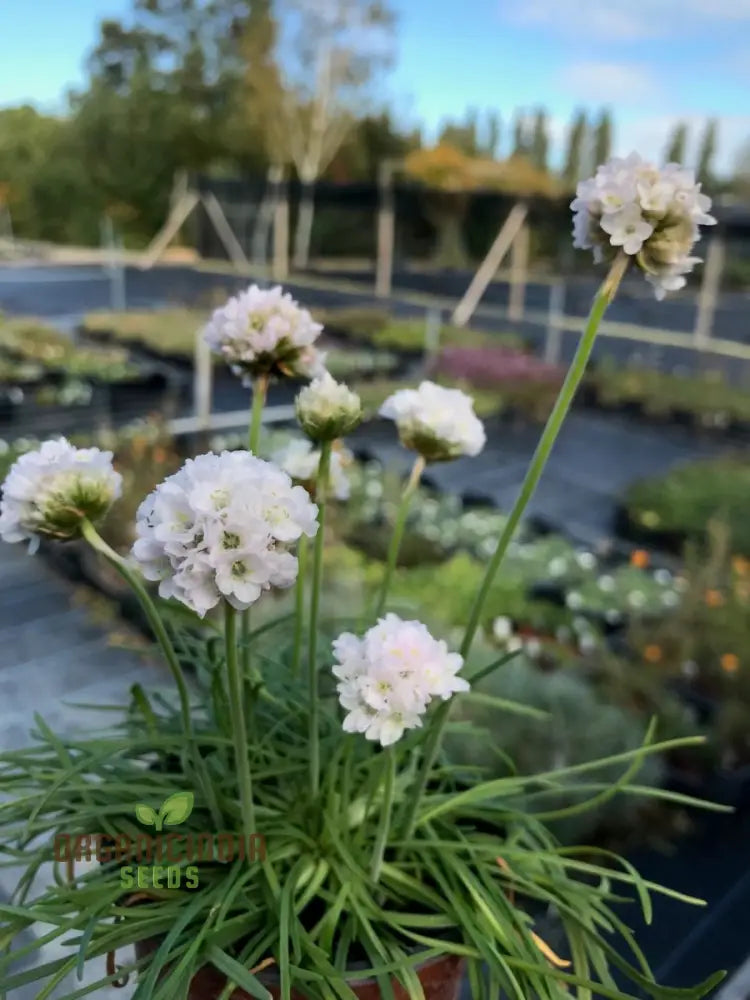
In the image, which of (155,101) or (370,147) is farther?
(370,147)

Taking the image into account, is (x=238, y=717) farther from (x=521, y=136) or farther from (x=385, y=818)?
(x=521, y=136)

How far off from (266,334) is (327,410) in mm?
140

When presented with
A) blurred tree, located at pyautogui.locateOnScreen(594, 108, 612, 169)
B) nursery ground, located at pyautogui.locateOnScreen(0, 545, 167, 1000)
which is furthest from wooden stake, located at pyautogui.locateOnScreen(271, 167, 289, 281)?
nursery ground, located at pyautogui.locateOnScreen(0, 545, 167, 1000)

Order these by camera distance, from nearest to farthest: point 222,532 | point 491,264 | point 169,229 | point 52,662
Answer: point 222,532 < point 52,662 < point 491,264 < point 169,229

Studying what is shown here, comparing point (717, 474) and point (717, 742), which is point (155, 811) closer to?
point (717, 742)

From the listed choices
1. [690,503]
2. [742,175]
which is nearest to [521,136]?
[742,175]

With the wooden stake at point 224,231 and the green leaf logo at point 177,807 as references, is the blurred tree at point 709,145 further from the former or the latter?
the green leaf logo at point 177,807

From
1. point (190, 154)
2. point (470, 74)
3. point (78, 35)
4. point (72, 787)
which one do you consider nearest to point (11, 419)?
point (78, 35)

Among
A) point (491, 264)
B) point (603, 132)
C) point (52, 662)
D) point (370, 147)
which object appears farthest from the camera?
point (370, 147)

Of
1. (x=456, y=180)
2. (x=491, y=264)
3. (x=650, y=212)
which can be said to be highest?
(x=650, y=212)

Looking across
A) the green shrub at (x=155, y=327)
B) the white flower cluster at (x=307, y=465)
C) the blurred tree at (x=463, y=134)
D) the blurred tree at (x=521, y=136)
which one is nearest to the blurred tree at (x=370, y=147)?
the blurred tree at (x=463, y=134)

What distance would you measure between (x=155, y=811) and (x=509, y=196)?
342 inches

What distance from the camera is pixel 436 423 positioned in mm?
923

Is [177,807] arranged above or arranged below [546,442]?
below
